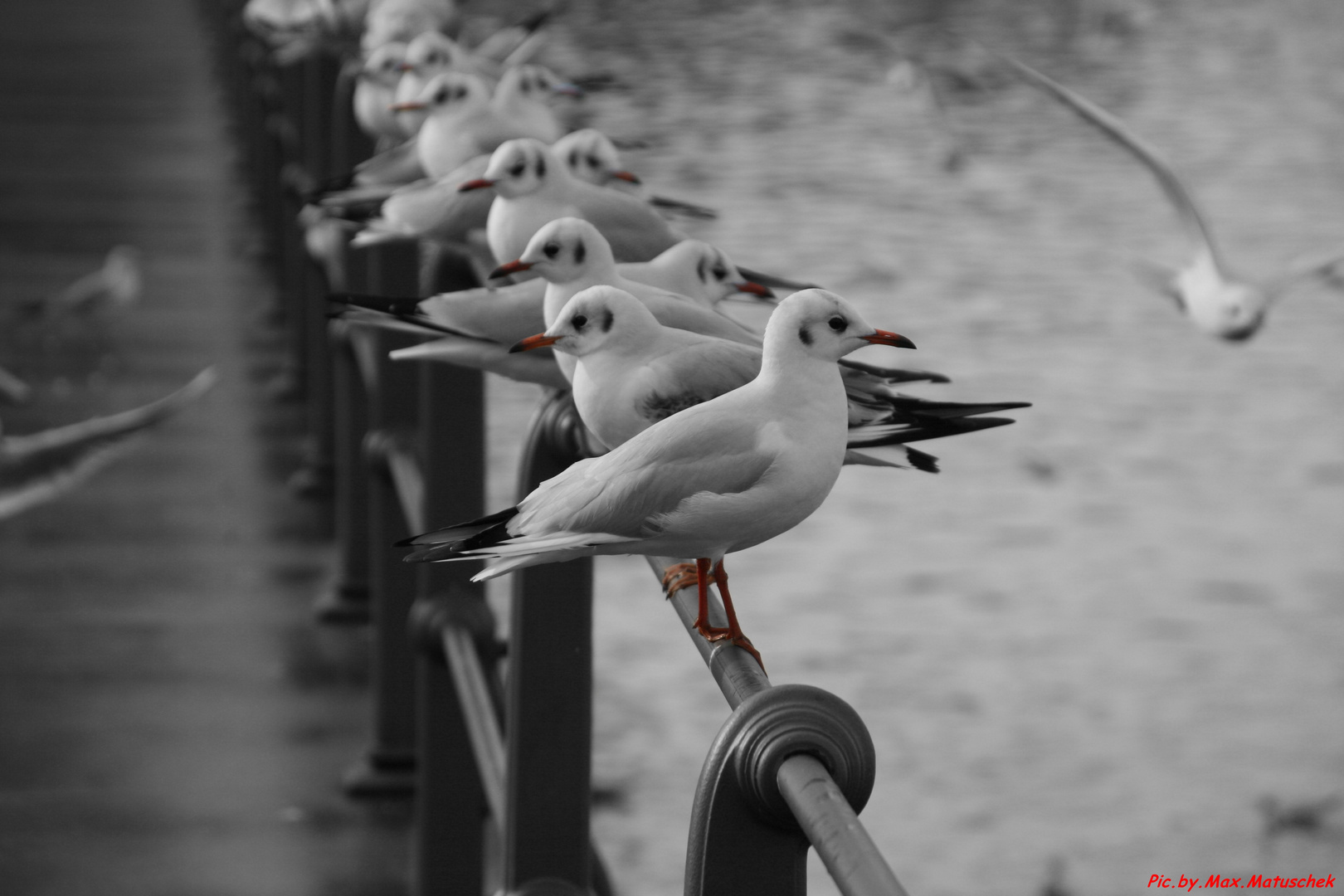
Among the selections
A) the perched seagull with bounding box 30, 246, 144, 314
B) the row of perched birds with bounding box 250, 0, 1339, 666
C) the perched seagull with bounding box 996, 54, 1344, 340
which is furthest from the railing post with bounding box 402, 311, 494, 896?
the perched seagull with bounding box 30, 246, 144, 314

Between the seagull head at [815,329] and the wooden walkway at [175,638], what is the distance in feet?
5.19

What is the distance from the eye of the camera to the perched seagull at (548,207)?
1634 millimetres

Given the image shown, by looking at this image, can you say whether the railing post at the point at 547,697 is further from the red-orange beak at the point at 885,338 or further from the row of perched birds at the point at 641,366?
the red-orange beak at the point at 885,338

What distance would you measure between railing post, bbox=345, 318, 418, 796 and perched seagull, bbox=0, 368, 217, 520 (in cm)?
31

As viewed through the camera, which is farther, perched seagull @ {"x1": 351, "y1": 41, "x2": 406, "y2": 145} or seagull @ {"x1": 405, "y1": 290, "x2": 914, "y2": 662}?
perched seagull @ {"x1": 351, "y1": 41, "x2": 406, "y2": 145}

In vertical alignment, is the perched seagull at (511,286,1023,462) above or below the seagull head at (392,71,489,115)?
above

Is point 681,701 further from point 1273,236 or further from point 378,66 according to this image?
point 1273,236

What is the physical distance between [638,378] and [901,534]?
520 cm

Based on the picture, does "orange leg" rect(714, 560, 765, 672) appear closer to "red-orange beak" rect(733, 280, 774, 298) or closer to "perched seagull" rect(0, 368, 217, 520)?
"red-orange beak" rect(733, 280, 774, 298)

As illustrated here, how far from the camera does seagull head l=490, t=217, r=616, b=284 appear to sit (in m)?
1.39

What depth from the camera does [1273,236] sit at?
9.50m

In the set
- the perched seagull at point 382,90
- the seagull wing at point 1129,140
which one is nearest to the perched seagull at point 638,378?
the perched seagull at point 382,90

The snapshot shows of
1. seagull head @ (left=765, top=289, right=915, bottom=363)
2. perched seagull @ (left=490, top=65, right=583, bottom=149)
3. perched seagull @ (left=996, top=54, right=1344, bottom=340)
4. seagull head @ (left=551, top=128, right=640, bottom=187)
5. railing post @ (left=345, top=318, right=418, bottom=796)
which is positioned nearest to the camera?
seagull head @ (left=765, top=289, right=915, bottom=363)

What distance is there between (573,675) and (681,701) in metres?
3.55
